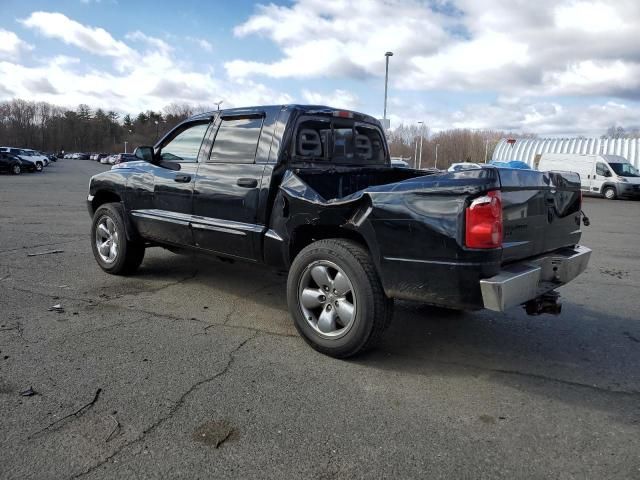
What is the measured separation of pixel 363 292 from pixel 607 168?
88.3 feet

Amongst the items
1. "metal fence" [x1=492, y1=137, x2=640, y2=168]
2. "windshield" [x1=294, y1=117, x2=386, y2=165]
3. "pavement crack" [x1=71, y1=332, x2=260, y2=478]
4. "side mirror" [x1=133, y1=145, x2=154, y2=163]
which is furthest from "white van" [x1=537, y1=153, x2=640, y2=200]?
"pavement crack" [x1=71, y1=332, x2=260, y2=478]

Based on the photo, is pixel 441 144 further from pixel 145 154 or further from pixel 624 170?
pixel 145 154

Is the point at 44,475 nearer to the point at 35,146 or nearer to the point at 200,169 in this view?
the point at 200,169

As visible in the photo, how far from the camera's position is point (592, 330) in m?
4.62

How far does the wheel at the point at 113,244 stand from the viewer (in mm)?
5848

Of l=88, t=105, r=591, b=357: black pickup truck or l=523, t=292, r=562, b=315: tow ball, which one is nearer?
l=88, t=105, r=591, b=357: black pickup truck

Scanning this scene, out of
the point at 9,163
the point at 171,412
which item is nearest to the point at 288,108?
the point at 171,412

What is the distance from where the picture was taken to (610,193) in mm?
25750

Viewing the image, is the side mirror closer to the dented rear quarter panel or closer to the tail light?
the dented rear quarter panel

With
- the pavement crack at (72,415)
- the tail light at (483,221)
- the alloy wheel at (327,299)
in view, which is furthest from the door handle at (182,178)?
the tail light at (483,221)

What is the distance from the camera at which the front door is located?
5.05m

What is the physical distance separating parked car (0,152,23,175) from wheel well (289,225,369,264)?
37587 millimetres

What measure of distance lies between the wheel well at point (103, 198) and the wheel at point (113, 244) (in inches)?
7.1

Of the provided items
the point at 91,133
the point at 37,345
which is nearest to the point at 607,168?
the point at 37,345
